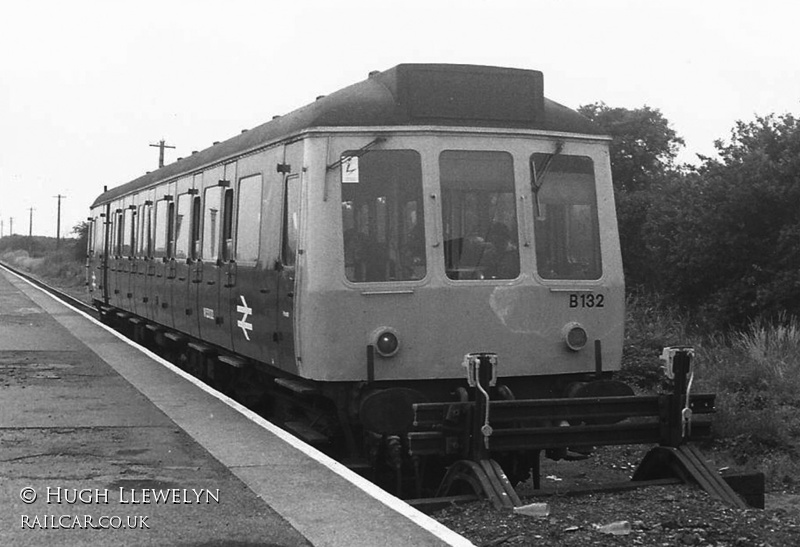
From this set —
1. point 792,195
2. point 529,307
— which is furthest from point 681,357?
point 792,195

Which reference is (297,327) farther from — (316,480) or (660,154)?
(660,154)

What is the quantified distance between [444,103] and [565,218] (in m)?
1.26

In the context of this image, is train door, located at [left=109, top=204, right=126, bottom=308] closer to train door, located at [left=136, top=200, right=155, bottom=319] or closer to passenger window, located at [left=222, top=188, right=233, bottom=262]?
train door, located at [left=136, top=200, right=155, bottom=319]

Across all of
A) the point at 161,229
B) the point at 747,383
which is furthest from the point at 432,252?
the point at 161,229

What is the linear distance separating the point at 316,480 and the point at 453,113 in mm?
2886

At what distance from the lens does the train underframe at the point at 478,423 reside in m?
7.11

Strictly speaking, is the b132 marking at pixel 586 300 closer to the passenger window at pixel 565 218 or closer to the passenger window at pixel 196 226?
the passenger window at pixel 565 218

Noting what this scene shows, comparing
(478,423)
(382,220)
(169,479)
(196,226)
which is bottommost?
(169,479)

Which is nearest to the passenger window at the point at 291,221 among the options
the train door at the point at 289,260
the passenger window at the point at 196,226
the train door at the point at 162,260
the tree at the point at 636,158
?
the train door at the point at 289,260

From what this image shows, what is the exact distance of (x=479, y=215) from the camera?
811 cm

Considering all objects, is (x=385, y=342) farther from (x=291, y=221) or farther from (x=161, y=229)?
(x=161, y=229)

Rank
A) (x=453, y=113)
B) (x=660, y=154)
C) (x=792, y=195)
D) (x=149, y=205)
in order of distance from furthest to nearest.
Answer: (x=660, y=154)
(x=792, y=195)
(x=149, y=205)
(x=453, y=113)

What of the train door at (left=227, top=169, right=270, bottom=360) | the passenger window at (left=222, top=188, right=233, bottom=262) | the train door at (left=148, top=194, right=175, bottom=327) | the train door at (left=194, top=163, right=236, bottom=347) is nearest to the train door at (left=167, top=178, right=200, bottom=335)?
the train door at (left=148, top=194, right=175, bottom=327)

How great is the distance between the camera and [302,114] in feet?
27.7
